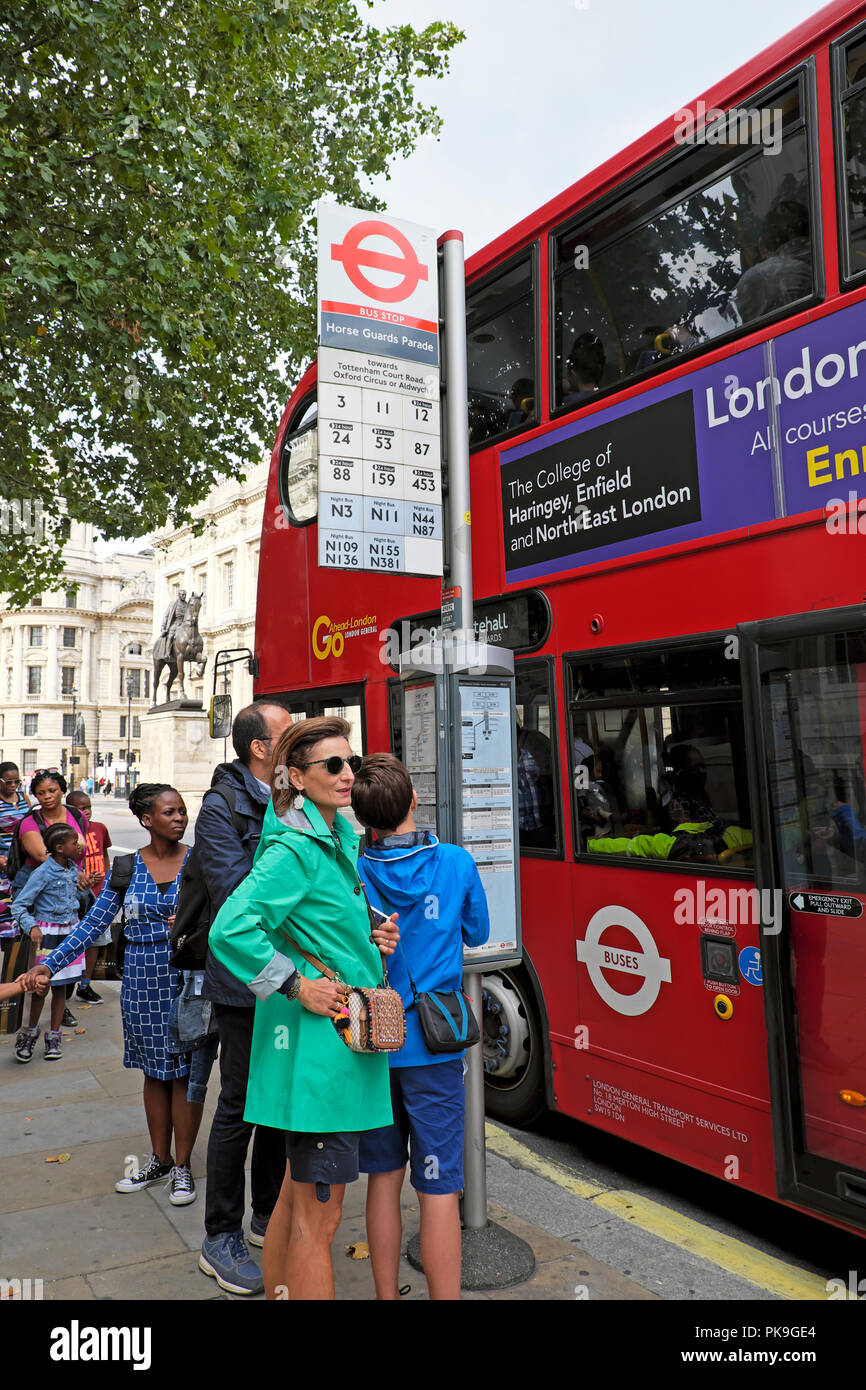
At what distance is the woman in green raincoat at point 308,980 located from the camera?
93.7 inches

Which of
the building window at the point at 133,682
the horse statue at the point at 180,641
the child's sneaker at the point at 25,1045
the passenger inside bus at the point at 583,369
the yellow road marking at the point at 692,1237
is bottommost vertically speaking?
the yellow road marking at the point at 692,1237

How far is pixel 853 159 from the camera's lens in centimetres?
335

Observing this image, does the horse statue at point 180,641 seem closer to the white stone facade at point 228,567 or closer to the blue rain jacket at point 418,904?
the white stone facade at point 228,567

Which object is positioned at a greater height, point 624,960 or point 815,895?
point 815,895

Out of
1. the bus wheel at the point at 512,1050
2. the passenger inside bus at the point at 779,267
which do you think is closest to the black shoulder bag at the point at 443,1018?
the bus wheel at the point at 512,1050

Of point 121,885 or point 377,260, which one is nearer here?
point 377,260

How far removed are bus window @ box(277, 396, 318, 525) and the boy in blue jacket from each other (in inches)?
161

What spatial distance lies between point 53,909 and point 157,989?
9.11 ft

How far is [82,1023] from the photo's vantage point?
7.11m

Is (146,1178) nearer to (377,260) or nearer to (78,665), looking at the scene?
(377,260)

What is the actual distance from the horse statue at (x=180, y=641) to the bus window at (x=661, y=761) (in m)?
27.9

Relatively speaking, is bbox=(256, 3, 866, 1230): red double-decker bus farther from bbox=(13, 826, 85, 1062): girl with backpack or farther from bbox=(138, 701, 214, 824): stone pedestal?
bbox=(138, 701, 214, 824): stone pedestal

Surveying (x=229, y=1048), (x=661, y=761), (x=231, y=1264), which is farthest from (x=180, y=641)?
(x=231, y=1264)

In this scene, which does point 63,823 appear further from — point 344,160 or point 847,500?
point 344,160
